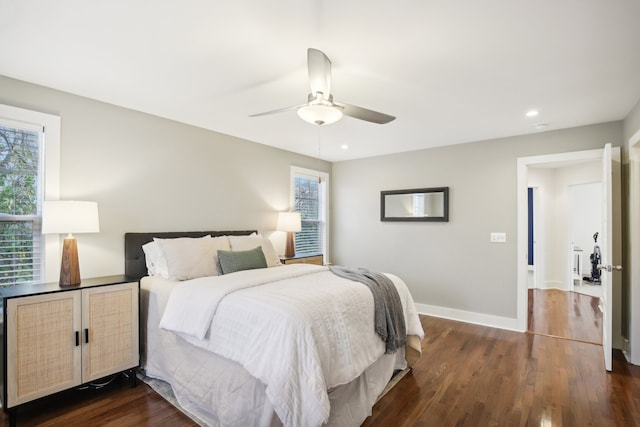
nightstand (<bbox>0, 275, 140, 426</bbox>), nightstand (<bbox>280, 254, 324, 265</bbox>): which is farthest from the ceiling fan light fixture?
nightstand (<bbox>280, 254, 324, 265</bbox>)

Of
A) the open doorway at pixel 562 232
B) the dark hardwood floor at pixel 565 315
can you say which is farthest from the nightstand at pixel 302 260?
the open doorway at pixel 562 232

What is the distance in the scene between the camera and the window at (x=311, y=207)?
530 cm

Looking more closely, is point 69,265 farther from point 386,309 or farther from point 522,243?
point 522,243

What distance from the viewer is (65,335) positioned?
2.33 metres

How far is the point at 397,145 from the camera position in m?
4.70

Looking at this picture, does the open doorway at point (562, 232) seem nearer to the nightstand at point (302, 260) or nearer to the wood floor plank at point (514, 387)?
the wood floor plank at point (514, 387)

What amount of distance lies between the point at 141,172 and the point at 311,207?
9.43 ft

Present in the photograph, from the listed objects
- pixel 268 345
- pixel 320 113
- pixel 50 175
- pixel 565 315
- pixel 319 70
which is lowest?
pixel 565 315

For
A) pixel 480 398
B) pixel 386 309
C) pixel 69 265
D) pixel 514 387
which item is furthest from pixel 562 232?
pixel 69 265

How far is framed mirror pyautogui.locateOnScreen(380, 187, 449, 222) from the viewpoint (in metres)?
4.70

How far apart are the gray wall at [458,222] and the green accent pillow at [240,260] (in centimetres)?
253

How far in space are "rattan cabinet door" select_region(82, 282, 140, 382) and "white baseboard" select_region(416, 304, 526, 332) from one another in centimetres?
381

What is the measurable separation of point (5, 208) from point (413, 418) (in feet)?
11.3

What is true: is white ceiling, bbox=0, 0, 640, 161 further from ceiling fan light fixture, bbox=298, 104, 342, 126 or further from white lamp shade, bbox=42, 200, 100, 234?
white lamp shade, bbox=42, 200, 100, 234
